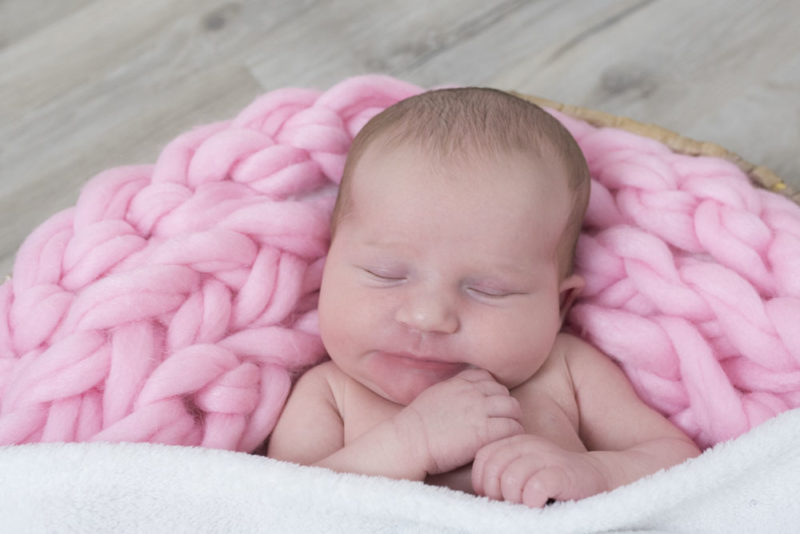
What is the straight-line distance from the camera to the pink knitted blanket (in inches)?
38.4

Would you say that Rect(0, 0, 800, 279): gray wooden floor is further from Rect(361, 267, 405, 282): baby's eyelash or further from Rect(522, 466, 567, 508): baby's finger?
Rect(522, 466, 567, 508): baby's finger

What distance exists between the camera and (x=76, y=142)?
5.15 ft

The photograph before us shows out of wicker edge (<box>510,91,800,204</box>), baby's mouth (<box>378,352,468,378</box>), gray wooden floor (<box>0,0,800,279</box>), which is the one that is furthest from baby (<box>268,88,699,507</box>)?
gray wooden floor (<box>0,0,800,279</box>)

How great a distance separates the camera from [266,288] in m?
1.08

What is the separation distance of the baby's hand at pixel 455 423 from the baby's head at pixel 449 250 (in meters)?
0.04

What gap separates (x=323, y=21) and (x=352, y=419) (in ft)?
3.16

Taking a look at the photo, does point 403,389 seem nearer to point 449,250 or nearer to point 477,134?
point 449,250

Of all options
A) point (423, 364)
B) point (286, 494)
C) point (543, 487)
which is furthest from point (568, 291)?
point (286, 494)

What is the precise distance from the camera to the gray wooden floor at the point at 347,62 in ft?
5.13

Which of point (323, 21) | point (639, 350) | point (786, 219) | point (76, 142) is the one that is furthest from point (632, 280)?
point (76, 142)

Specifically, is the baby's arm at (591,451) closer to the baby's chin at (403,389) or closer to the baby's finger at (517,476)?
the baby's finger at (517,476)

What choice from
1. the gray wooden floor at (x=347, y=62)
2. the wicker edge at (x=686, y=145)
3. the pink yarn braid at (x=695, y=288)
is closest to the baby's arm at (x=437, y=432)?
the pink yarn braid at (x=695, y=288)

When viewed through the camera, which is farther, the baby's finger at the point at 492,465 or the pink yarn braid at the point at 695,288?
the pink yarn braid at the point at 695,288

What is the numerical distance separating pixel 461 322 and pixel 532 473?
0.59ft
